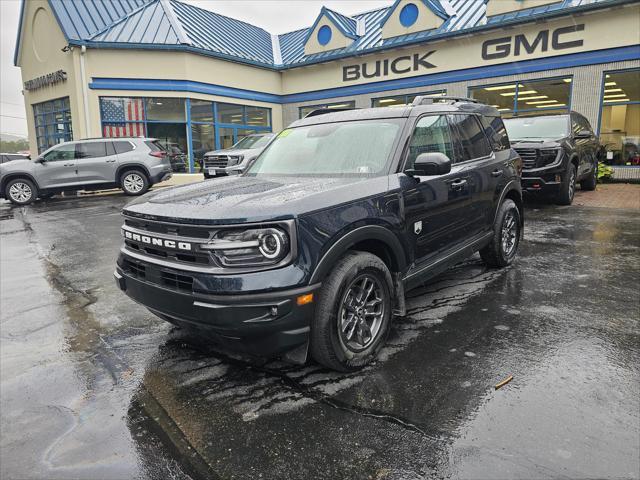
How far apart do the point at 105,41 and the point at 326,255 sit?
1898 centimetres

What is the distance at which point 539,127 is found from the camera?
1055 centimetres

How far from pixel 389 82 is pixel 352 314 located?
60.1 ft

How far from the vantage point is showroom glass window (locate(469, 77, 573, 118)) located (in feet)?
52.2

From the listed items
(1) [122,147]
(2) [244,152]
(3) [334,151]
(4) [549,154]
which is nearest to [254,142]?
(2) [244,152]

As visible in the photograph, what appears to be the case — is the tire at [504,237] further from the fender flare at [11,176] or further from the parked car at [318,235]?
the fender flare at [11,176]

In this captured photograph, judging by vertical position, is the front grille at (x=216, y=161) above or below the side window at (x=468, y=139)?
below

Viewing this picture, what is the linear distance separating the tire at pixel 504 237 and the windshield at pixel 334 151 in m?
2.14

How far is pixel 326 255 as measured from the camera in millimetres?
2967

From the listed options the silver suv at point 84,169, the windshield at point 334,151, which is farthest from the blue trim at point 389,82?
the windshield at point 334,151

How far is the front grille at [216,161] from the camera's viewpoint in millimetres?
14055

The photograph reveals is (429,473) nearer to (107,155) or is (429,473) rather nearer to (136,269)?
(136,269)

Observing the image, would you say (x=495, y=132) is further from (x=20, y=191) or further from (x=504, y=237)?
(x=20, y=191)

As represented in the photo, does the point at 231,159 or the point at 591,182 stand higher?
the point at 231,159

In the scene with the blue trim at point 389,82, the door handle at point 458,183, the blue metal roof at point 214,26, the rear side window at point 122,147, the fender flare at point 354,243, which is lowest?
the fender flare at point 354,243
